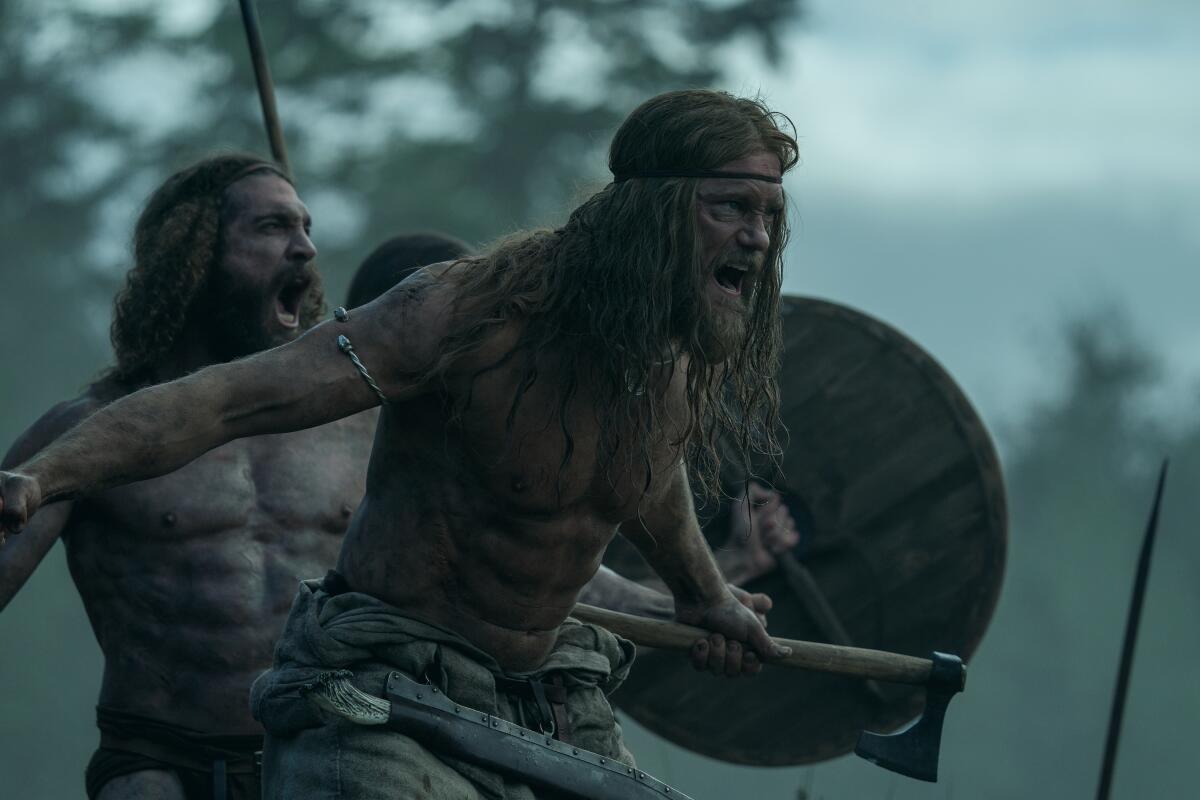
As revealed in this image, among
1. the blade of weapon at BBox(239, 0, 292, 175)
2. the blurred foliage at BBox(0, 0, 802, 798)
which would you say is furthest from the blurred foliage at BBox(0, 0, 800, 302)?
the blade of weapon at BBox(239, 0, 292, 175)

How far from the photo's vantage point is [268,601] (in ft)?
15.5

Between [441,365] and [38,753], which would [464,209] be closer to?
[38,753]

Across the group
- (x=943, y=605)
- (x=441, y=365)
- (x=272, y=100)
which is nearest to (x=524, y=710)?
(x=441, y=365)

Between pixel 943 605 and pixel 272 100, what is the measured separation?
2.60m

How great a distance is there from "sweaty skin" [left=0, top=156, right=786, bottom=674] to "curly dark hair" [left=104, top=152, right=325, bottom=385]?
4.65ft

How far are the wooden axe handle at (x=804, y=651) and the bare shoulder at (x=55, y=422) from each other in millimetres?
1278

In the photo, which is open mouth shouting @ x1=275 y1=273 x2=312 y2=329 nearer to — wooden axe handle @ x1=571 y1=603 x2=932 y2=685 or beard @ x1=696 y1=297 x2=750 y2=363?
wooden axe handle @ x1=571 y1=603 x2=932 y2=685

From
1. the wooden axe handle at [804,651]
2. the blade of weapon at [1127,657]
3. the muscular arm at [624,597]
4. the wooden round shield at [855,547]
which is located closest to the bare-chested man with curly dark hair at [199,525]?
the muscular arm at [624,597]

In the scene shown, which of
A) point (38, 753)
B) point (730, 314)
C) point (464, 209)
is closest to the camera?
point (730, 314)

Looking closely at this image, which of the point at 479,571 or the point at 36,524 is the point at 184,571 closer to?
the point at 36,524

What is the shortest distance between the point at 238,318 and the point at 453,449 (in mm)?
1580

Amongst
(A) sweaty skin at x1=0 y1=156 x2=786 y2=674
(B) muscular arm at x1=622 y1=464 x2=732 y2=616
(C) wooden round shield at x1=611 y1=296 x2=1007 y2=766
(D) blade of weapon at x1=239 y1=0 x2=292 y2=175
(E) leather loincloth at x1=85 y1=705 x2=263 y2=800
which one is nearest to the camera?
(A) sweaty skin at x1=0 y1=156 x2=786 y2=674

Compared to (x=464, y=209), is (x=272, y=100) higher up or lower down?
lower down

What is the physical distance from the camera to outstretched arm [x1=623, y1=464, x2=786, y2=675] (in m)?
4.31
